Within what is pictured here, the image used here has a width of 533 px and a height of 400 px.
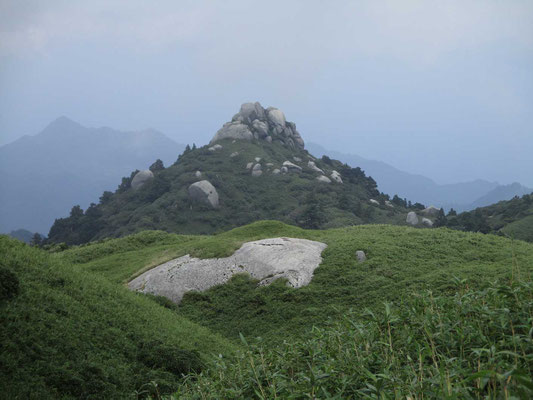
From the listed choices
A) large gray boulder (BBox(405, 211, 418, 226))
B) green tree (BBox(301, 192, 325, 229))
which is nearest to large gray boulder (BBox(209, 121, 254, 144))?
green tree (BBox(301, 192, 325, 229))

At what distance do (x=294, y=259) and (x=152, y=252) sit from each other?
37.2 feet

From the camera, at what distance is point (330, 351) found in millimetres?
5883

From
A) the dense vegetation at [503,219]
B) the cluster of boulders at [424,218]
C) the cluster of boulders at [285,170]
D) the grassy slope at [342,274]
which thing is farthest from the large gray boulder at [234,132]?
the grassy slope at [342,274]

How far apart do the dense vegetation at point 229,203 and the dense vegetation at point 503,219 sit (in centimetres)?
1805

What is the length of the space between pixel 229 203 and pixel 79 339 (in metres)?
91.3

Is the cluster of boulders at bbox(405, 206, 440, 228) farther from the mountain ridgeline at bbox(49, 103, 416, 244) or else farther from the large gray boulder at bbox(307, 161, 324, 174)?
the large gray boulder at bbox(307, 161, 324, 174)

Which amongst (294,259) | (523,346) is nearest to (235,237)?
(294,259)

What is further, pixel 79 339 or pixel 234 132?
pixel 234 132

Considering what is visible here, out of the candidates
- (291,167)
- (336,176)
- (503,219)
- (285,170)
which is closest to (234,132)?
(291,167)

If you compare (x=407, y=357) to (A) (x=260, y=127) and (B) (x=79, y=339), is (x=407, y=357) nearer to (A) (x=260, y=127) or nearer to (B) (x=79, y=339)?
(B) (x=79, y=339)

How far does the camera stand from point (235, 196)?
104 metres

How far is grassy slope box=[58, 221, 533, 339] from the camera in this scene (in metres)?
15.1

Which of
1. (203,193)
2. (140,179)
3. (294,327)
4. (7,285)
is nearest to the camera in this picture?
(7,285)

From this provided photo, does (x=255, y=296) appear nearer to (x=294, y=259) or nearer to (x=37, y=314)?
(x=294, y=259)
